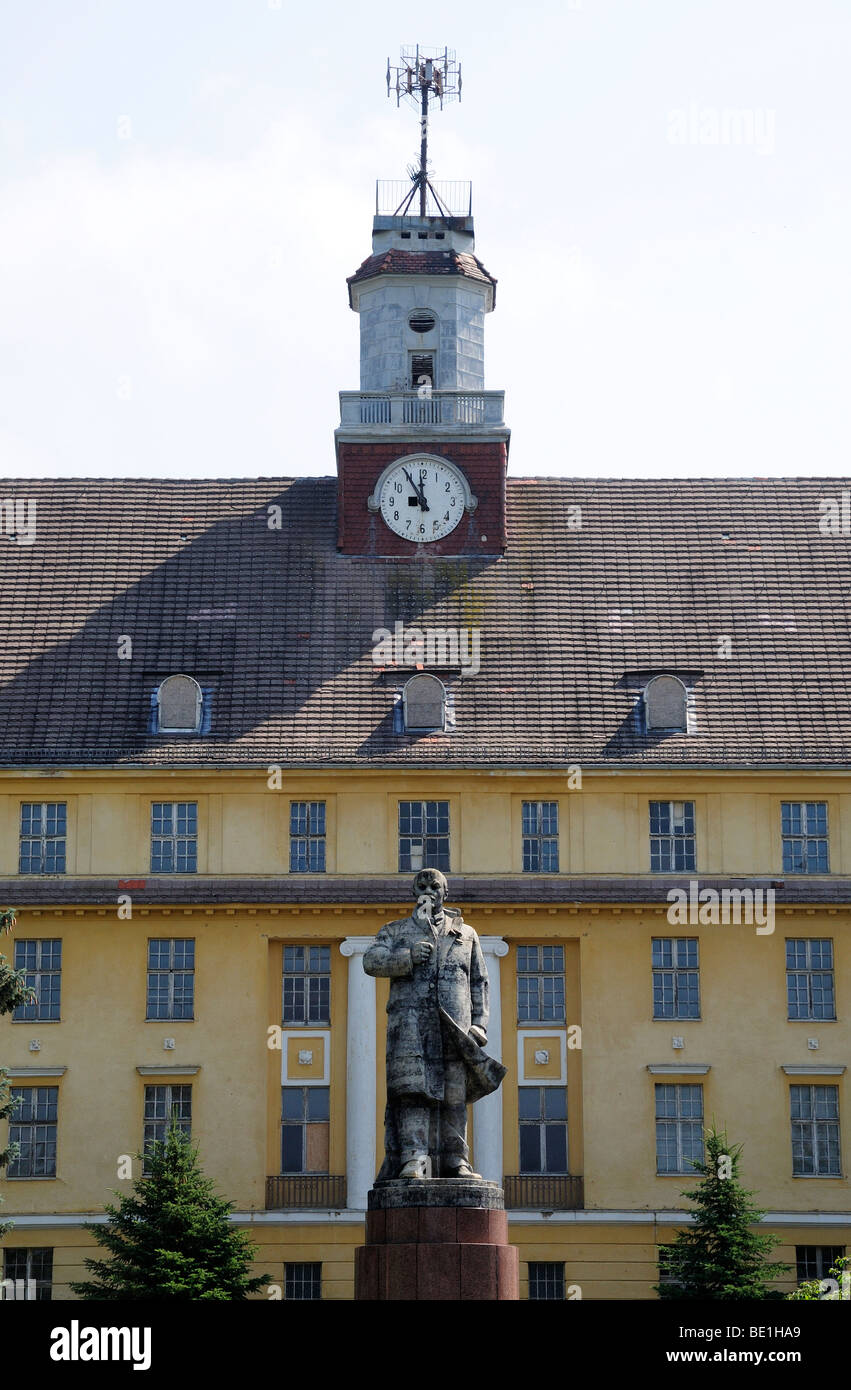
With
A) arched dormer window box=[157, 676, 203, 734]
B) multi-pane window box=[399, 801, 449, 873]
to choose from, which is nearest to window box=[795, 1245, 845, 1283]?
multi-pane window box=[399, 801, 449, 873]

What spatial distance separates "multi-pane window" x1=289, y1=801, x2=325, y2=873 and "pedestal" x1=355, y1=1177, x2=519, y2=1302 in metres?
21.4

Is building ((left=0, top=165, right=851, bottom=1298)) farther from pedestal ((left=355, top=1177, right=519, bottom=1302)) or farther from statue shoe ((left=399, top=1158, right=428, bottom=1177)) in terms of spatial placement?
pedestal ((left=355, top=1177, right=519, bottom=1302))

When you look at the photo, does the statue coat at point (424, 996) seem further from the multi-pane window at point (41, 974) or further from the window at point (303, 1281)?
the multi-pane window at point (41, 974)

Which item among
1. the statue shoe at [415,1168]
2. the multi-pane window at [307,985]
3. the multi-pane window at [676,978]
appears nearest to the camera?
the statue shoe at [415,1168]

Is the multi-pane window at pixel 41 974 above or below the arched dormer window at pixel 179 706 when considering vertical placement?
below

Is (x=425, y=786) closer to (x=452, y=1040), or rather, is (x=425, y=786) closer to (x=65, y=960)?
(x=65, y=960)

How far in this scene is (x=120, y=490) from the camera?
53000 millimetres

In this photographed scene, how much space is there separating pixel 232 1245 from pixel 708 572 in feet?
62.6

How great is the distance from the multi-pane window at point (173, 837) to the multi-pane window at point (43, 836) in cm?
A: 174

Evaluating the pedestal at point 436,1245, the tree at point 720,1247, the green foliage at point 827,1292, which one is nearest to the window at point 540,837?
the tree at point 720,1247

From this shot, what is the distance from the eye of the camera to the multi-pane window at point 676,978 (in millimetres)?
45500

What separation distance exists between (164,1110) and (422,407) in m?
16.7

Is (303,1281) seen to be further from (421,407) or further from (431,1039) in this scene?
(431,1039)
